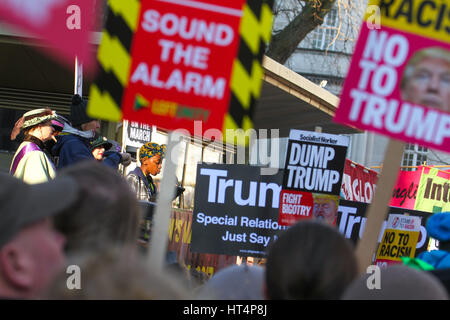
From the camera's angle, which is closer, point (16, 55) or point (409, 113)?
point (409, 113)

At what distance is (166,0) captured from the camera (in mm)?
2789

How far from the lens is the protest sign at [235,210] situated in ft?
19.8

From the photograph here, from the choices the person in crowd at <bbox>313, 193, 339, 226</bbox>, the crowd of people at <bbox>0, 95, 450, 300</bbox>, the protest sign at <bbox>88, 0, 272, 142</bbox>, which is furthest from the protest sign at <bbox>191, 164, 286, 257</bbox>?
the protest sign at <bbox>88, 0, 272, 142</bbox>

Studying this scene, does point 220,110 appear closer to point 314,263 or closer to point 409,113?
point 409,113

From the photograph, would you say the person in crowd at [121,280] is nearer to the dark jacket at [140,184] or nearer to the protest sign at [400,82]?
the protest sign at [400,82]

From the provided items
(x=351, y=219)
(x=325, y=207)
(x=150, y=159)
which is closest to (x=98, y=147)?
(x=150, y=159)

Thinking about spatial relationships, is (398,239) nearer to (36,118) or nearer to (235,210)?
(235,210)

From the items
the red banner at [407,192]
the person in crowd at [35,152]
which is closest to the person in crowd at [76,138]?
the person in crowd at [35,152]

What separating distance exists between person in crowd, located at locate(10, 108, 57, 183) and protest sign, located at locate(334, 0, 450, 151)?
2729mm

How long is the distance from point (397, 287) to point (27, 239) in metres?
1.14

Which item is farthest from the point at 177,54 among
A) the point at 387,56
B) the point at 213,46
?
the point at 387,56

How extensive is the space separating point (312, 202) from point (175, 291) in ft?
15.3

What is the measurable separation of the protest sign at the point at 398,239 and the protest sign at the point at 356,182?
1.66m

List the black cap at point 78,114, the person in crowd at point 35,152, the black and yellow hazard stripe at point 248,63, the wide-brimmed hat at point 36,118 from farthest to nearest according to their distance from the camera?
the black cap at point 78,114 < the wide-brimmed hat at point 36,118 < the person in crowd at point 35,152 < the black and yellow hazard stripe at point 248,63
